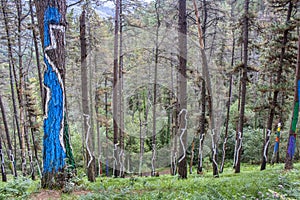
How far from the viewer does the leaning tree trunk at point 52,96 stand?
3863 millimetres

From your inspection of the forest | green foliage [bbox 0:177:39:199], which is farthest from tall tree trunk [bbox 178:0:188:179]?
green foliage [bbox 0:177:39:199]

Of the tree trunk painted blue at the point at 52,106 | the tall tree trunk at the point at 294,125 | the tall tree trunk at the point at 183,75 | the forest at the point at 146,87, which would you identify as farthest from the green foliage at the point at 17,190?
the tall tree trunk at the point at 294,125

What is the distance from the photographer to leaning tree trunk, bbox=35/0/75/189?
12.7 feet

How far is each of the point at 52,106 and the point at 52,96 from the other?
169mm

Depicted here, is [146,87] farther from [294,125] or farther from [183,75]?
[294,125]

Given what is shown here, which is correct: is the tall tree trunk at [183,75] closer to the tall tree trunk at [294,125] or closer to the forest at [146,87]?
the forest at [146,87]

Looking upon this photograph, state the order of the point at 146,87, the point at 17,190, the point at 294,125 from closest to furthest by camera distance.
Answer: the point at 17,190 < the point at 294,125 < the point at 146,87

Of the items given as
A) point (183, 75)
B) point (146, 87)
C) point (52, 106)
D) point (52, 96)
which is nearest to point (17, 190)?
point (52, 106)

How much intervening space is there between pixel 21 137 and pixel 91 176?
21.5ft

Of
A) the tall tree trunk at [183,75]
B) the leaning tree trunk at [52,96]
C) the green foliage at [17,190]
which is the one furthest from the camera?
the tall tree trunk at [183,75]

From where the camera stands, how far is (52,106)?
12.8 ft

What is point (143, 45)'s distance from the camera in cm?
1614

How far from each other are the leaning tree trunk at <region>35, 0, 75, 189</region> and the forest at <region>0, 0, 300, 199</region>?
2cm

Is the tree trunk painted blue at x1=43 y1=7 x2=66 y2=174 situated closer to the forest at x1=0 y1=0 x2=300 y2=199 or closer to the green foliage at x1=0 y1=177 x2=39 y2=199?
the forest at x1=0 y1=0 x2=300 y2=199
